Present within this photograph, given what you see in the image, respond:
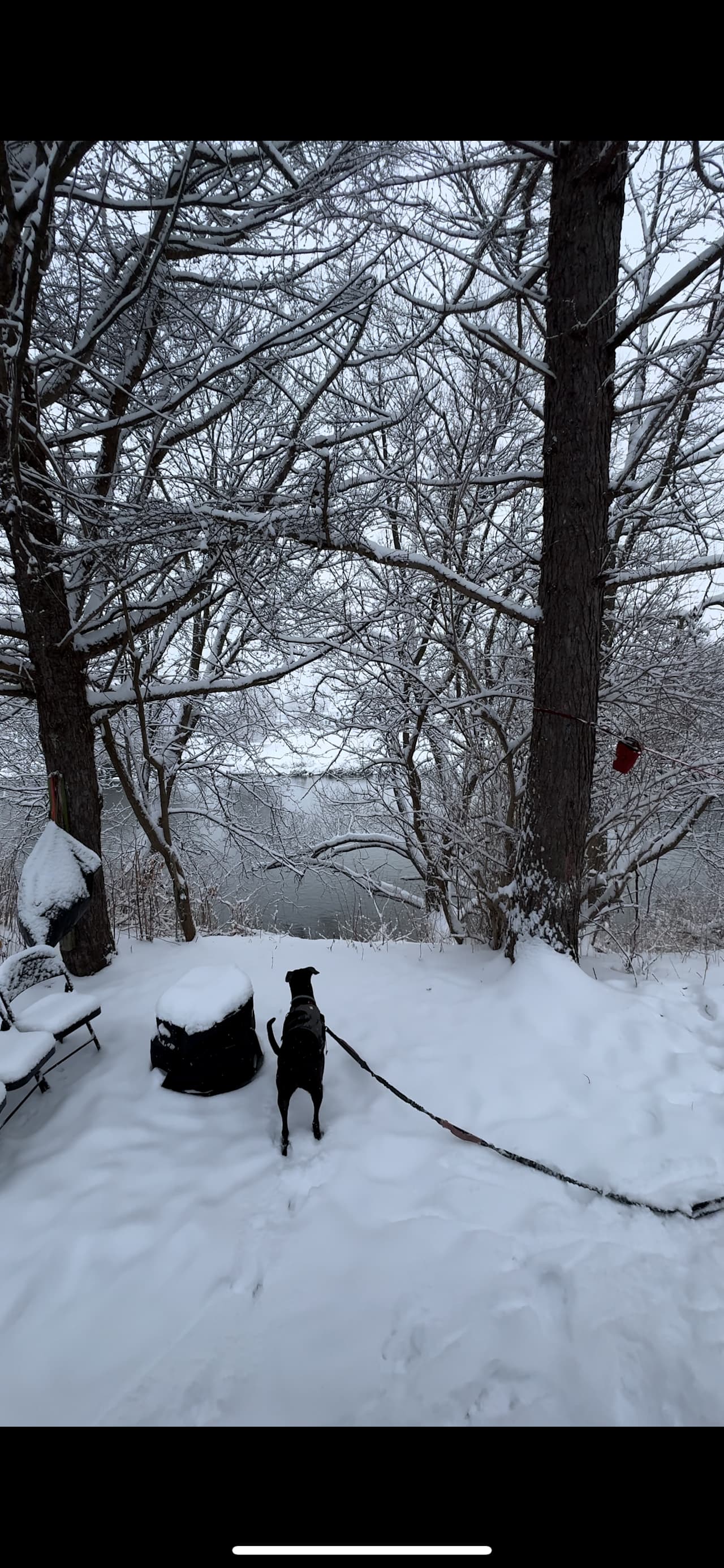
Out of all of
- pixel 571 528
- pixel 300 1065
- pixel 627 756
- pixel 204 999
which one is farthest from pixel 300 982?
pixel 571 528

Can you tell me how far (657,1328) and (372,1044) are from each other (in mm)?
1865

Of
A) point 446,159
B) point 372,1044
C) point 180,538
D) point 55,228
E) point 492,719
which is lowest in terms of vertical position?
point 372,1044

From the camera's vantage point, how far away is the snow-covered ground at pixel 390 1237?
5.30ft

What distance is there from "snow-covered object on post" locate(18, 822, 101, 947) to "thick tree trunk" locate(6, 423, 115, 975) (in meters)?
0.41

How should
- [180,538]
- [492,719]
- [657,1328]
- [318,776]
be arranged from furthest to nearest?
1. [318,776]
2. [492,719]
3. [180,538]
4. [657,1328]

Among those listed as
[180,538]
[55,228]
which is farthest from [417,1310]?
[55,228]

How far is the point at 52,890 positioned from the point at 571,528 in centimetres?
395

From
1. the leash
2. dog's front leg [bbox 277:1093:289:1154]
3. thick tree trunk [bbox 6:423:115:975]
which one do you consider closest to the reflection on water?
thick tree trunk [bbox 6:423:115:975]

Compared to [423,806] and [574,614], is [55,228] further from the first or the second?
[423,806]

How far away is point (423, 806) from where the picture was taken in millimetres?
6891

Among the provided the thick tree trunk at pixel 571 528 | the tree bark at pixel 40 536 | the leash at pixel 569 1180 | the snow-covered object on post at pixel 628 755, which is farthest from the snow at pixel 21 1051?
the snow-covered object on post at pixel 628 755

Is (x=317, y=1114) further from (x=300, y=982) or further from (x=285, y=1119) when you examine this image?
(x=300, y=982)

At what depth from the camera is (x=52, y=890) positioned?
3.61 meters

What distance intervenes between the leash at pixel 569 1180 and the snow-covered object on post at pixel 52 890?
6.92 feet
